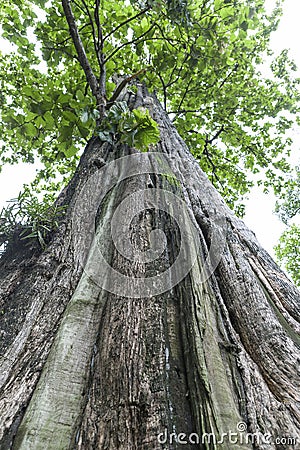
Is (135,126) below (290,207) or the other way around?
below

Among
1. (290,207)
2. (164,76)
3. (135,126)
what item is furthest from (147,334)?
(290,207)

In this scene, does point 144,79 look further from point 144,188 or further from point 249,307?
point 249,307

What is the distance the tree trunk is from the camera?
2.84 ft

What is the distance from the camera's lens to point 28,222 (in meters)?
1.70

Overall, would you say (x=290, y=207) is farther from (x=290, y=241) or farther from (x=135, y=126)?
(x=135, y=126)

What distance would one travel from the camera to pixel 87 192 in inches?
78.9

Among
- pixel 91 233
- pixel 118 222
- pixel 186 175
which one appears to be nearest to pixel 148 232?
pixel 118 222

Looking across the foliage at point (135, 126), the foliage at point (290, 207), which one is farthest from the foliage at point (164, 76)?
the foliage at point (290, 207)

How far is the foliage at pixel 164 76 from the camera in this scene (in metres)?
2.82

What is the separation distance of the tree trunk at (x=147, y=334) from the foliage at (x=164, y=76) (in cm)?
85

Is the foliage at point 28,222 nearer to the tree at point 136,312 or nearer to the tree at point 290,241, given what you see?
the tree at point 136,312

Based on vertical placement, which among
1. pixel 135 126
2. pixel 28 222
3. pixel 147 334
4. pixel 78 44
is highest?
pixel 78 44

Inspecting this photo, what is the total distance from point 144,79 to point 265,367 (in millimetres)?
4485

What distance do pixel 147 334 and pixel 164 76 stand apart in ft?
15.5
